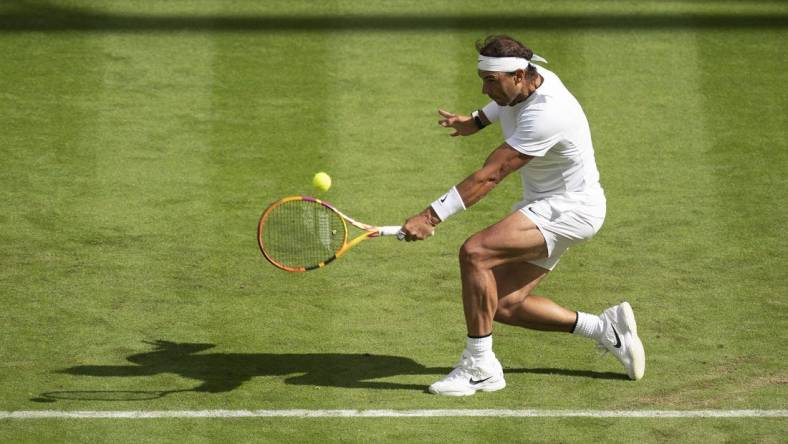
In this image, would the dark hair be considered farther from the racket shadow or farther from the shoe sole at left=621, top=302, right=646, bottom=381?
the racket shadow

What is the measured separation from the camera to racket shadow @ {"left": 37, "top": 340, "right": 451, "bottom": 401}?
819 cm

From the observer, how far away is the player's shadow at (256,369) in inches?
324

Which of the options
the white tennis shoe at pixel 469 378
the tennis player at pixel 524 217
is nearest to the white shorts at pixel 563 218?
the tennis player at pixel 524 217

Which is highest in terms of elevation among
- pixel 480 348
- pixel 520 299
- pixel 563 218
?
pixel 563 218

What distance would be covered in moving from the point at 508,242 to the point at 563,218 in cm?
38

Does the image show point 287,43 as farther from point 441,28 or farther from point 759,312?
point 759,312

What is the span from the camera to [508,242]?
795cm

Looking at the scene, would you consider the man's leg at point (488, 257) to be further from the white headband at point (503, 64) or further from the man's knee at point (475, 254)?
the white headband at point (503, 64)

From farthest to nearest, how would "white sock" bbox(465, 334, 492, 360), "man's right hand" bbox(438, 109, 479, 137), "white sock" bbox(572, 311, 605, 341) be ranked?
"man's right hand" bbox(438, 109, 479, 137), "white sock" bbox(572, 311, 605, 341), "white sock" bbox(465, 334, 492, 360)

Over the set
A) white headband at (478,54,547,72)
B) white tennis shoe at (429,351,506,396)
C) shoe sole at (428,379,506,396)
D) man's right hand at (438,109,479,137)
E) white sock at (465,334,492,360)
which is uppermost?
white headband at (478,54,547,72)

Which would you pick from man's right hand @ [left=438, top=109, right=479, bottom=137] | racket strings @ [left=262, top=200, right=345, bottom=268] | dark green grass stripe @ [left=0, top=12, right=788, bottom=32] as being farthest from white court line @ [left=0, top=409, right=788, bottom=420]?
dark green grass stripe @ [left=0, top=12, right=788, bottom=32]

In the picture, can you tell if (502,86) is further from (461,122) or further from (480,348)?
(480,348)

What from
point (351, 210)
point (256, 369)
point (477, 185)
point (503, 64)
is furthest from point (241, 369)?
point (351, 210)

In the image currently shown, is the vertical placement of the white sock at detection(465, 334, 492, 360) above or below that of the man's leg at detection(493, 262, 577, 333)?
below
